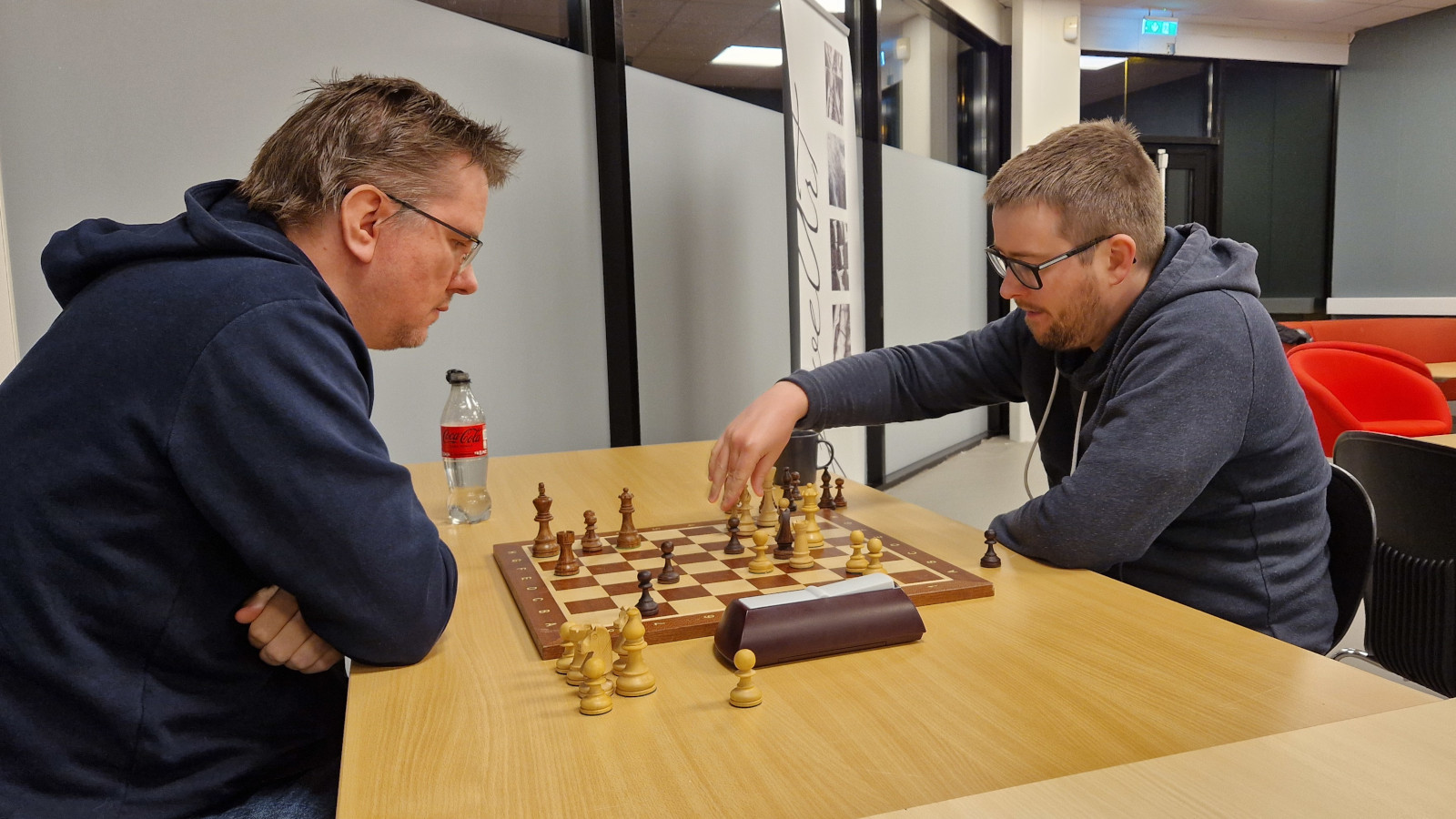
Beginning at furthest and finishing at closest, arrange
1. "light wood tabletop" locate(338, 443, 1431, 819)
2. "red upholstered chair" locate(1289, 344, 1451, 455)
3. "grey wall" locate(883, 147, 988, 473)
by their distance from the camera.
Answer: "grey wall" locate(883, 147, 988, 473), "red upholstered chair" locate(1289, 344, 1451, 455), "light wood tabletop" locate(338, 443, 1431, 819)

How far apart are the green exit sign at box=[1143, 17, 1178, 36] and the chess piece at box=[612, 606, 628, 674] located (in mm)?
8155

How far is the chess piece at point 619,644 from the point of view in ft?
3.24

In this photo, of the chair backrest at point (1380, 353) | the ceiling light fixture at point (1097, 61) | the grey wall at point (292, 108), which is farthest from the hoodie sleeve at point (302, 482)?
the ceiling light fixture at point (1097, 61)

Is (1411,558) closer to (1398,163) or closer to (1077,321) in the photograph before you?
(1077,321)

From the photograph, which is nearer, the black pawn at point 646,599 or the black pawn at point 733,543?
the black pawn at point 646,599

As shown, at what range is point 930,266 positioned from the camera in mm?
6203

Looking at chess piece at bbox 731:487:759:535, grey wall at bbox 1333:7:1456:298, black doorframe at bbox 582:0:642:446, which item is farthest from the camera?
grey wall at bbox 1333:7:1456:298

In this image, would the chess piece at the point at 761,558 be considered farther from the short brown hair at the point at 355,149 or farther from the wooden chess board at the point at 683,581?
the short brown hair at the point at 355,149

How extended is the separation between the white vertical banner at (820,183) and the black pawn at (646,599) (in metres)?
2.33

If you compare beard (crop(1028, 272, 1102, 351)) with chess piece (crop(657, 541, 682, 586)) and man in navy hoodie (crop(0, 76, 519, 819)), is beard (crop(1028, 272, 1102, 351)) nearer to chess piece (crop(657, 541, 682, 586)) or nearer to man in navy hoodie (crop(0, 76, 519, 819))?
chess piece (crop(657, 541, 682, 586))

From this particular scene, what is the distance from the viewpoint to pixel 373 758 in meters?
0.83

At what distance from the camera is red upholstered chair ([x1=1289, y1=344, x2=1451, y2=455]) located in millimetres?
3979

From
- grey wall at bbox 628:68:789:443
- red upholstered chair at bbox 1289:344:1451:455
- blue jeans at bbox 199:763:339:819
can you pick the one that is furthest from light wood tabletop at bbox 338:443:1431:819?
red upholstered chair at bbox 1289:344:1451:455

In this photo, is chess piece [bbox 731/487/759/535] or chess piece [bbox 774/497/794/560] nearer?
chess piece [bbox 774/497/794/560]
